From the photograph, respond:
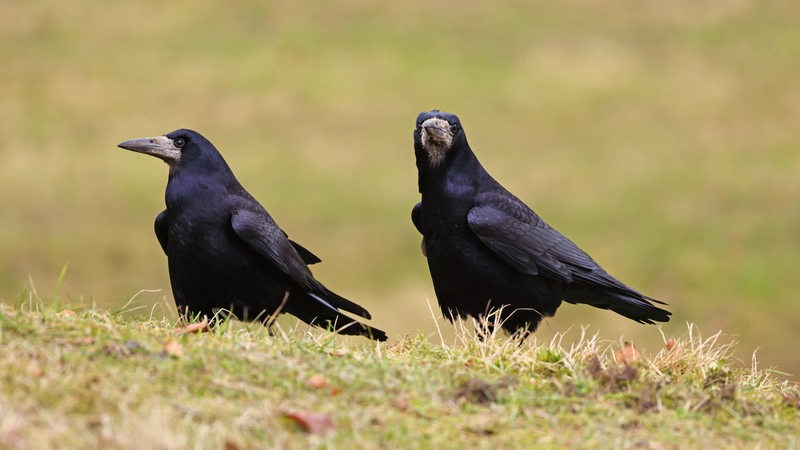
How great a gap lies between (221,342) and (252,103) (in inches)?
938

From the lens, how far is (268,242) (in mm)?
7941

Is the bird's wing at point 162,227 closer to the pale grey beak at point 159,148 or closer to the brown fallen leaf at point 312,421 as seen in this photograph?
the pale grey beak at point 159,148

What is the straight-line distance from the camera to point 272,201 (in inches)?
963

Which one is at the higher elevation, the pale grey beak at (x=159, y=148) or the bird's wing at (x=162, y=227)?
the pale grey beak at (x=159, y=148)

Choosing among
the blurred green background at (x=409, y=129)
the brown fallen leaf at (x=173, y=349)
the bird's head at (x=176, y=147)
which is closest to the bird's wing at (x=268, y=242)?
the bird's head at (x=176, y=147)

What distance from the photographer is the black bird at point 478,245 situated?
803 centimetres

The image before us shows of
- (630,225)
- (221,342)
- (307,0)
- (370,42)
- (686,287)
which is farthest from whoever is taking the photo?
(307,0)

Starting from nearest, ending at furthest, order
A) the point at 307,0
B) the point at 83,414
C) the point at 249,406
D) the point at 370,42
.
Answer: the point at 83,414 < the point at 249,406 < the point at 370,42 < the point at 307,0

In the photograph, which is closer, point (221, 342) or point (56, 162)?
point (221, 342)

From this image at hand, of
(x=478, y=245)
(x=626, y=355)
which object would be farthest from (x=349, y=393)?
(x=478, y=245)

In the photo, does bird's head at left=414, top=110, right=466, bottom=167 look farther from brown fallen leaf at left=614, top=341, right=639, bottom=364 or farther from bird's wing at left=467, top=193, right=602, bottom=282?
brown fallen leaf at left=614, top=341, right=639, bottom=364

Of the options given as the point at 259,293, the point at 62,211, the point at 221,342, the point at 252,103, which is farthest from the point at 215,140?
the point at 221,342

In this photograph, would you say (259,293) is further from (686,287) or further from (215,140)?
(215,140)

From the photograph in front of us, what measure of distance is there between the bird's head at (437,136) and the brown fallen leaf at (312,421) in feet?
11.8
